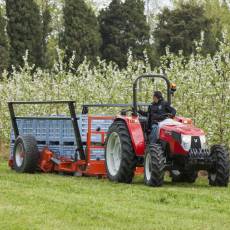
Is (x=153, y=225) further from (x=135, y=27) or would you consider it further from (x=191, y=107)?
(x=135, y=27)

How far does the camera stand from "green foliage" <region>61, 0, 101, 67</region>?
4572 cm

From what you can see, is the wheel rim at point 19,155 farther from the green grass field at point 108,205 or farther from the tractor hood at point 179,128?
the tractor hood at point 179,128

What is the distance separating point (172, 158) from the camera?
14.6 m

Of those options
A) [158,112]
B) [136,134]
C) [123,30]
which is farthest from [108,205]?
[123,30]

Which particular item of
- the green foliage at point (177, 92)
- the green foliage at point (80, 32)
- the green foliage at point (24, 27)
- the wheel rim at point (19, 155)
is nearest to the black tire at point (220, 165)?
the green foliage at point (177, 92)

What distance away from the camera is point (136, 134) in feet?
48.5

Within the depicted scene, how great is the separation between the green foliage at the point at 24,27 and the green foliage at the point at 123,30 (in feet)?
17.5

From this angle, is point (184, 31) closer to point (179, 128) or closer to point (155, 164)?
point (179, 128)

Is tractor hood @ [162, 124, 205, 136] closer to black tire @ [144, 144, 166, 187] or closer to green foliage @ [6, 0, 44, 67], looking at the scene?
black tire @ [144, 144, 166, 187]

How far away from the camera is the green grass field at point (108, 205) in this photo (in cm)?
947

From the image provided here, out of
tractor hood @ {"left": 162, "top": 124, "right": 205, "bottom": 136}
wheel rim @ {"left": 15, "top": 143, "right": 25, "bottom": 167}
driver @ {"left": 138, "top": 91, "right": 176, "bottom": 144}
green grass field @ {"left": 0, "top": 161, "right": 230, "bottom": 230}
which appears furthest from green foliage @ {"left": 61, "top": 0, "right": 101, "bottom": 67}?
green grass field @ {"left": 0, "top": 161, "right": 230, "bottom": 230}

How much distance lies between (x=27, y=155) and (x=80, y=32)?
2980 centimetres

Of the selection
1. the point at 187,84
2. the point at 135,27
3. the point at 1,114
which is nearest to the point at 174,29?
the point at 135,27

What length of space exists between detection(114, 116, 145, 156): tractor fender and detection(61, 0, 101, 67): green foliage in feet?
98.0
